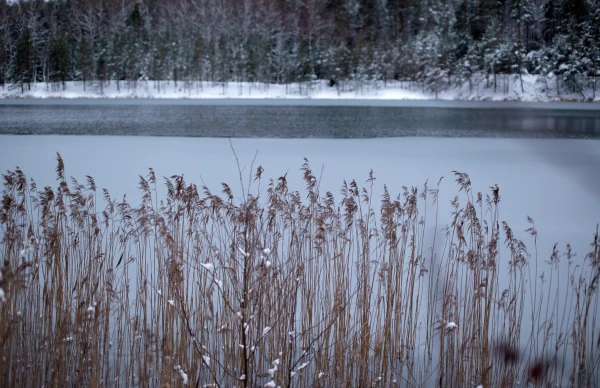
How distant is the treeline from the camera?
47719mm

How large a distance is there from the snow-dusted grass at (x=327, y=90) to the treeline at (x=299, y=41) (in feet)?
2.55

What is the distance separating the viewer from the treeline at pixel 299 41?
47.7 meters

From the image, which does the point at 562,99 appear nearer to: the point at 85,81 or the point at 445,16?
the point at 445,16

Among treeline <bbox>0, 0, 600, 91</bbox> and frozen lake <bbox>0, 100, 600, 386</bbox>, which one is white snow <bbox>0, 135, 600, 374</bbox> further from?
treeline <bbox>0, 0, 600, 91</bbox>

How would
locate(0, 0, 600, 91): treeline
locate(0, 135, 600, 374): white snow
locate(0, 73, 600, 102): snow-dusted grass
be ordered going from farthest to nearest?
locate(0, 0, 600, 91): treeline < locate(0, 73, 600, 102): snow-dusted grass < locate(0, 135, 600, 374): white snow

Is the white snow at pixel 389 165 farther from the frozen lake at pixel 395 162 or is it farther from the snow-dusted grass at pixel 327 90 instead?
the snow-dusted grass at pixel 327 90

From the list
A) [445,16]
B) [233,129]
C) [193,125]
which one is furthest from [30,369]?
[445,16]

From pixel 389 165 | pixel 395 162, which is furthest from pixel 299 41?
pixel 389 165

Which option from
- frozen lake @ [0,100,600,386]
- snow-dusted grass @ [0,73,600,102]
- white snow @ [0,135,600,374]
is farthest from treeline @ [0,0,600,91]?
white snow @ [0,135,600,374]

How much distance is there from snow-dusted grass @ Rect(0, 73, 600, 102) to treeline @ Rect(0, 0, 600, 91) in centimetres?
78

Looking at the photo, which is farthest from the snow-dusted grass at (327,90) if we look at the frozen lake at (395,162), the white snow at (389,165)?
the white snow at (389,165)

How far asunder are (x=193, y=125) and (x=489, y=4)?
148 feet

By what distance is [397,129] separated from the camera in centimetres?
1856

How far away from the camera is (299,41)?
59500mm
